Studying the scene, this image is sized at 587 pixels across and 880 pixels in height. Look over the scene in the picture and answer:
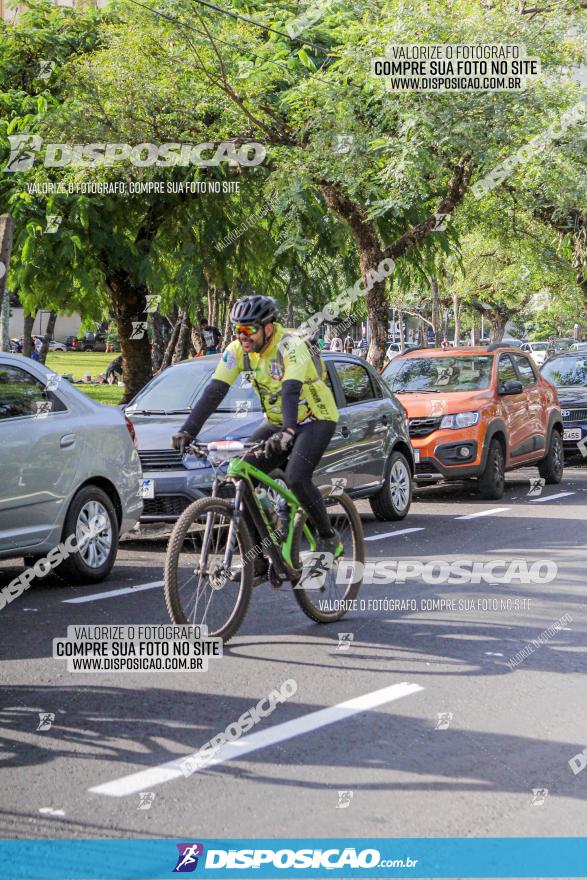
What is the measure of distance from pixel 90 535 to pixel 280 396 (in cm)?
262

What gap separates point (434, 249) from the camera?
24.7m

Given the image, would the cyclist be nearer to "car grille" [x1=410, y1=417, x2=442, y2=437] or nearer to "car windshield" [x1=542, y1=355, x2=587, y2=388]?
"car grille" [x1=410, y1=417, x2=442, y2=437]

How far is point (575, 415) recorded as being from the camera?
2012cm

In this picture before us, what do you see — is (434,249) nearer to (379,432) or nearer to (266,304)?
(379,432)

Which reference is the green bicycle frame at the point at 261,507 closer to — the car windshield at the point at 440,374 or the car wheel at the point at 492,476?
the car wheel at the point at 492,476

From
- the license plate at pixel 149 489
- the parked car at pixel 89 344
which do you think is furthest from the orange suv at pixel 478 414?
the parked car at pixel 89 344

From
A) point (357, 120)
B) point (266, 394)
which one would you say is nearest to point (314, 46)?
point (357, 120)

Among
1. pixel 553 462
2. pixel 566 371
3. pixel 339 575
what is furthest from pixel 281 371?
pixel 566 371

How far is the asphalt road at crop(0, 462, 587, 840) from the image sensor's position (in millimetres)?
4461

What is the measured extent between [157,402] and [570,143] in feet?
36.7

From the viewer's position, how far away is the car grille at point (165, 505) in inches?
436

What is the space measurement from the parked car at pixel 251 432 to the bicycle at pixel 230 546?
12.3 ft

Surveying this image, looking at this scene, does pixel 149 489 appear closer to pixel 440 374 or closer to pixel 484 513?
pixel 484 513

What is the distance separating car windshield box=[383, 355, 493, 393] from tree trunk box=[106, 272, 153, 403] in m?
7.34
